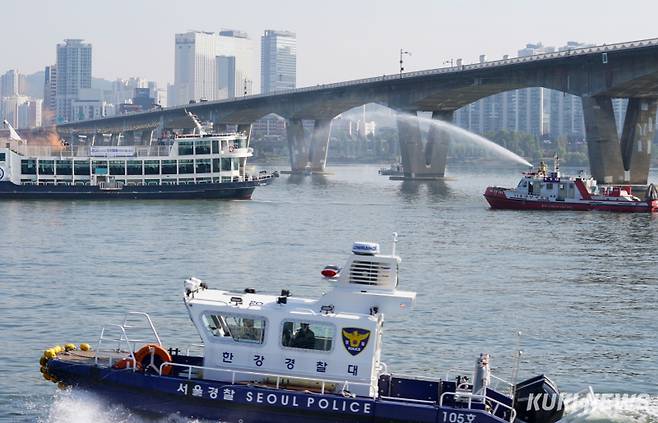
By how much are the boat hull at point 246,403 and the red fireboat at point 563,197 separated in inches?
2714

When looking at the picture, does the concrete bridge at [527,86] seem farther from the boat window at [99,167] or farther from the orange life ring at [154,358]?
the orange life ring at [154,358]

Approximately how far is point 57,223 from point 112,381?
Answer: 52.2 m

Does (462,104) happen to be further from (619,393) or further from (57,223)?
(619,393)

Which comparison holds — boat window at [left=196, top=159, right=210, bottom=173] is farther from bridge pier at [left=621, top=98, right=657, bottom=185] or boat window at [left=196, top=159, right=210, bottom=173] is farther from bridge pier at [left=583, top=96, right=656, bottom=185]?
bridge pier at [left=621, top=98, right=657, bottom=185]

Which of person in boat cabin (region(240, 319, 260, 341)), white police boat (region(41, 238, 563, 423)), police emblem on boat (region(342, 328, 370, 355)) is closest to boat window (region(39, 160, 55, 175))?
white police boat (region(41, 238, 563, 423))

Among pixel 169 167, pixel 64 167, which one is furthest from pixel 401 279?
pixel 64 167

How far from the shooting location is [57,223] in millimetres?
73812

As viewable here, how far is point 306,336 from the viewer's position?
22.9 m

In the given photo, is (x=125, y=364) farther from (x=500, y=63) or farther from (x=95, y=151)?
(x=500, y=63)

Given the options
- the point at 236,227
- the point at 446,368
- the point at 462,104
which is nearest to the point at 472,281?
the point at 446,368

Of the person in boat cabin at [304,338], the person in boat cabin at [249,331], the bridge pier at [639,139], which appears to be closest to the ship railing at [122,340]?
the person in boat cabin at [249,331]

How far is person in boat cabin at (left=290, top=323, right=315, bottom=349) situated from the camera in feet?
74.9

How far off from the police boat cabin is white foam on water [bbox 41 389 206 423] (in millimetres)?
74671

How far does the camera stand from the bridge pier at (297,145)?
592 ft
